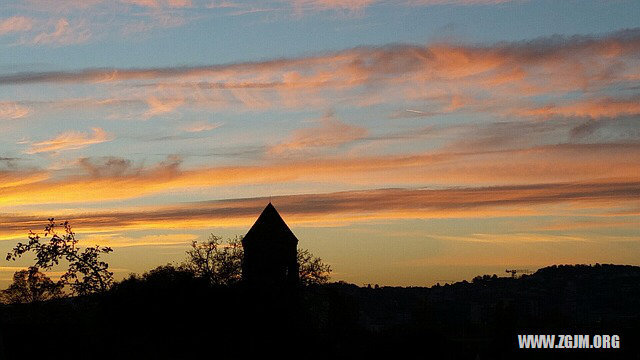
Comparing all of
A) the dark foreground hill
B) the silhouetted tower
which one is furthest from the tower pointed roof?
the dark foreground hill

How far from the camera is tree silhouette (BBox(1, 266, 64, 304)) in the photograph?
62844 millimetres

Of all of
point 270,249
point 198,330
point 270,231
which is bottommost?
point 198,330

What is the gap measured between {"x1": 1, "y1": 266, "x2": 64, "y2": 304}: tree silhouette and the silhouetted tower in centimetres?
1626

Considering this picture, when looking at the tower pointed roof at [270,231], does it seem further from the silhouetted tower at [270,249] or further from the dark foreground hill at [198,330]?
the dark foreground hill at [198,330]

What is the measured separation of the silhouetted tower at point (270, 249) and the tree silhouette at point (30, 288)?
53.4ft

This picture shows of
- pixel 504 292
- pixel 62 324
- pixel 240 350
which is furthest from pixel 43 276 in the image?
pixel 504 292

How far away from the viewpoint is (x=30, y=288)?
7412cm

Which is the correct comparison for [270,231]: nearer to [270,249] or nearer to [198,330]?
[270,249]

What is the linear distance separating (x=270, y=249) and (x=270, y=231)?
5.10ft

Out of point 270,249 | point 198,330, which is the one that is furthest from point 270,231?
point 198,330

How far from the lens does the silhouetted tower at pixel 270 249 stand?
249 feet

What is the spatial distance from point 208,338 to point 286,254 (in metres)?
29.0

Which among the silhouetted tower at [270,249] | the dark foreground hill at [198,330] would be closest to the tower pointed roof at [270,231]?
the silhouetted tower at [270,249]

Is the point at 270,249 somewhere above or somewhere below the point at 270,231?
below
